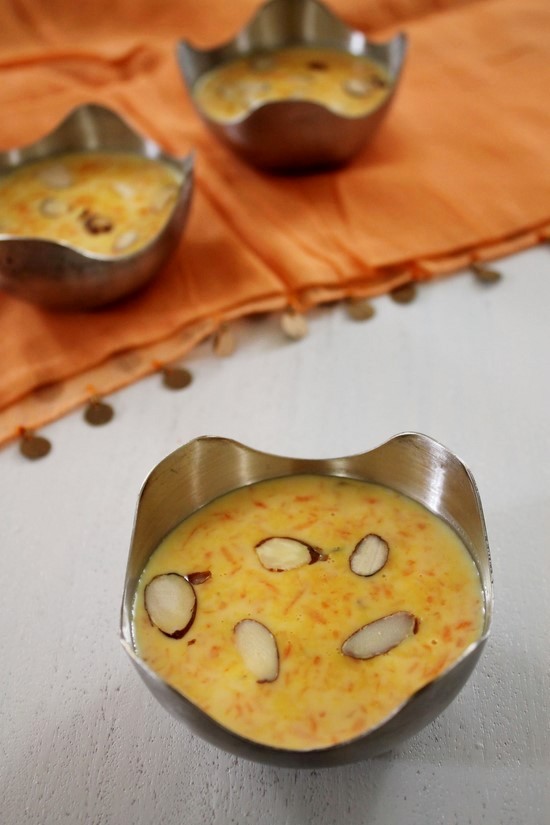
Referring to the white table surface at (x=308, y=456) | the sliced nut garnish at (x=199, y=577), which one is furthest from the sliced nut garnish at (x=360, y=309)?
the sliced nut garnish at (x=199, y=577)

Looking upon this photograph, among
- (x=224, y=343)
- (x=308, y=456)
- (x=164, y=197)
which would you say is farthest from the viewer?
(x=164, y=197)

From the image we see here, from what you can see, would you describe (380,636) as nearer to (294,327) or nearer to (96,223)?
(294,327)

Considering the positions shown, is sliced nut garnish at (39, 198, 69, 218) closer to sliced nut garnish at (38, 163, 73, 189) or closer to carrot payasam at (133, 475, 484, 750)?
sliced nut garnish at (38, 163, 73, 189)

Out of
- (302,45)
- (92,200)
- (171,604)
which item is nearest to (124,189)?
(92,200)

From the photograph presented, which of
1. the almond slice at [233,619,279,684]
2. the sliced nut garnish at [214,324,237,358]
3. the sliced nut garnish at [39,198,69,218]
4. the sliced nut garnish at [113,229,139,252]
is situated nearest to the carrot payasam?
the almond slice at [233,619,279,684]

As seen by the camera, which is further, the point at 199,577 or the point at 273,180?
the point at 273,180

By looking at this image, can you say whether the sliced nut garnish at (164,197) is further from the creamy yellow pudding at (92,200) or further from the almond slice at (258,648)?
the almond slice at (258,648)
